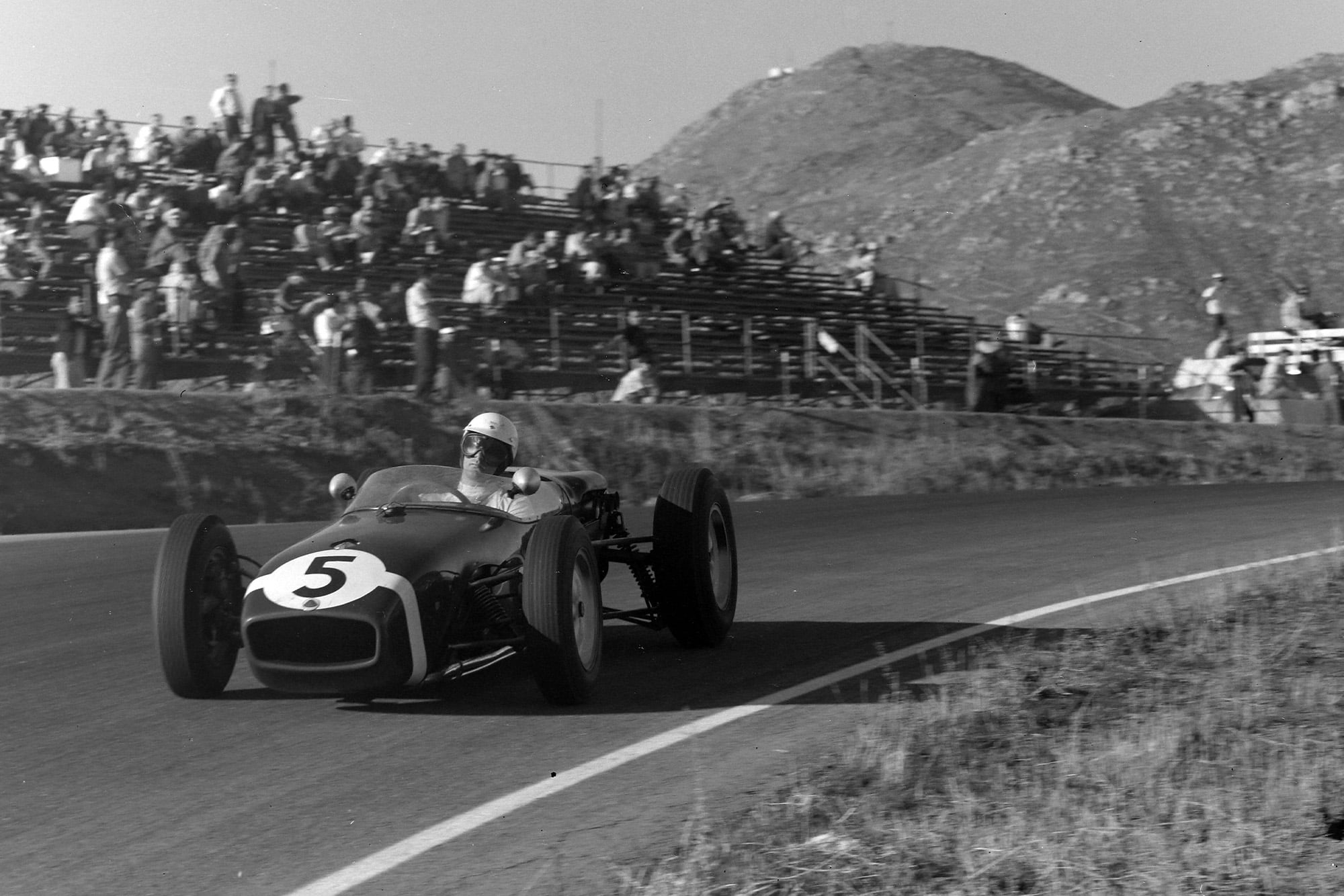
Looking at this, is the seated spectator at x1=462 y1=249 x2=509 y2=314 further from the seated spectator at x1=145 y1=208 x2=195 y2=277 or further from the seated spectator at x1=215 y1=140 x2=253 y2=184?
the seated spectator at x1=215 y1=140 x2=253 y2=184

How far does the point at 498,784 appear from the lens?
526cm

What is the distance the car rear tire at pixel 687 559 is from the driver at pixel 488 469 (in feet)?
2.38

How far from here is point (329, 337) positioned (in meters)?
17.6

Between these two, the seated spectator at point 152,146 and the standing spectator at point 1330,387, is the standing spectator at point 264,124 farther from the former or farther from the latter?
the standing spectator at point 1330,387

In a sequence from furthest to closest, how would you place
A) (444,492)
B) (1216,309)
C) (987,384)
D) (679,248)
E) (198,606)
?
(1216,309) < (679,248) < (987,384) < (444,492) < (198,606)

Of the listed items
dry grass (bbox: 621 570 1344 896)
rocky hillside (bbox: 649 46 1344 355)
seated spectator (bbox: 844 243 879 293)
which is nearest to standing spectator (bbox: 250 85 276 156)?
seated spectator (bbox: 844 243 879 293)

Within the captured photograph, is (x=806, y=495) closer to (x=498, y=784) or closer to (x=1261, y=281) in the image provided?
(x=498, y=784)

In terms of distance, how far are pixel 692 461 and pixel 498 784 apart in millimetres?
13889

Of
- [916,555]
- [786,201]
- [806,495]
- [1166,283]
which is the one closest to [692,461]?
[806,495]

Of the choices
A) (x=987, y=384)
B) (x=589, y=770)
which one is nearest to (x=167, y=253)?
(x=987, y=384)

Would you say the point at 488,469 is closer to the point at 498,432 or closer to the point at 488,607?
the point at 498,432

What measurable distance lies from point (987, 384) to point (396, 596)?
59.1ft

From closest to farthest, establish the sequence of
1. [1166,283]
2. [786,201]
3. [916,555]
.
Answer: [916,555]
[1166,283]
[786,201]

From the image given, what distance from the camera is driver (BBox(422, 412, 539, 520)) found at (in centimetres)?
715
